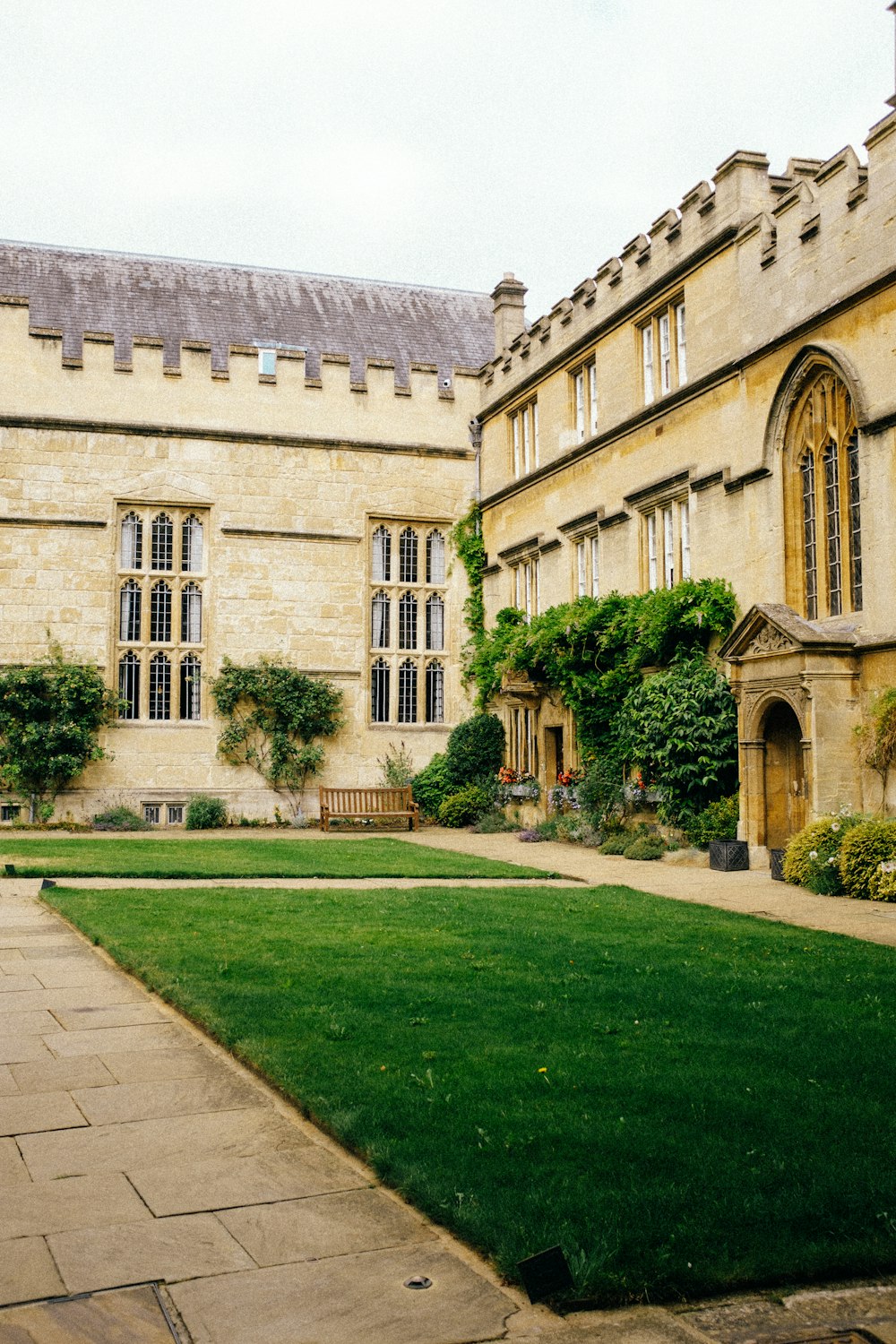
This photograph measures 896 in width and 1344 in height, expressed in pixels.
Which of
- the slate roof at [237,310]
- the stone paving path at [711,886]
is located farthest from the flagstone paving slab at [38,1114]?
the slate roof at [237,310]

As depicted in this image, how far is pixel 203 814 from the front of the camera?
20641mm

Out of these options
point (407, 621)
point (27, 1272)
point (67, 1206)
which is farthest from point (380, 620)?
point (27, 1272)

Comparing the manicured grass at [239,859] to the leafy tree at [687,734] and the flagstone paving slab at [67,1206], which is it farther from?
the flagstone paving slab at [67,1206]

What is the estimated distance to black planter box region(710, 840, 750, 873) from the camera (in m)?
13.6

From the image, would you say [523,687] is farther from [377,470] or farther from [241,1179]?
[241,1179]

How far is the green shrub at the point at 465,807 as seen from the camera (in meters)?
20.9

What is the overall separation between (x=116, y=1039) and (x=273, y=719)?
15969 mm

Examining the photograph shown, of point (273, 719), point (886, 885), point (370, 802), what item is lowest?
point (886, 885)

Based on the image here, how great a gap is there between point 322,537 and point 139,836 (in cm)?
660

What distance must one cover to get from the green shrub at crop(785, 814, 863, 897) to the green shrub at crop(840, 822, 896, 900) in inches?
4.5

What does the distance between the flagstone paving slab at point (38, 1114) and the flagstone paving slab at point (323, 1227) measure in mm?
1112

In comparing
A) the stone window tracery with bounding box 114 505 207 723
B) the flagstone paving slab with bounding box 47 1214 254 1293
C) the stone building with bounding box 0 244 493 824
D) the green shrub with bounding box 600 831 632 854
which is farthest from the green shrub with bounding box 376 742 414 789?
the flagstone paving slab with bounding box 47 1214 254 1293

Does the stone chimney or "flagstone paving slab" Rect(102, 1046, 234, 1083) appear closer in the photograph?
"flagstone paving slab" Rect(102, 1046, 234, 1083)

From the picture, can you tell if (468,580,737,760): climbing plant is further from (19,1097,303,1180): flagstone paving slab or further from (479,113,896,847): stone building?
(19,1097,303,1180): flagstone paving slab
